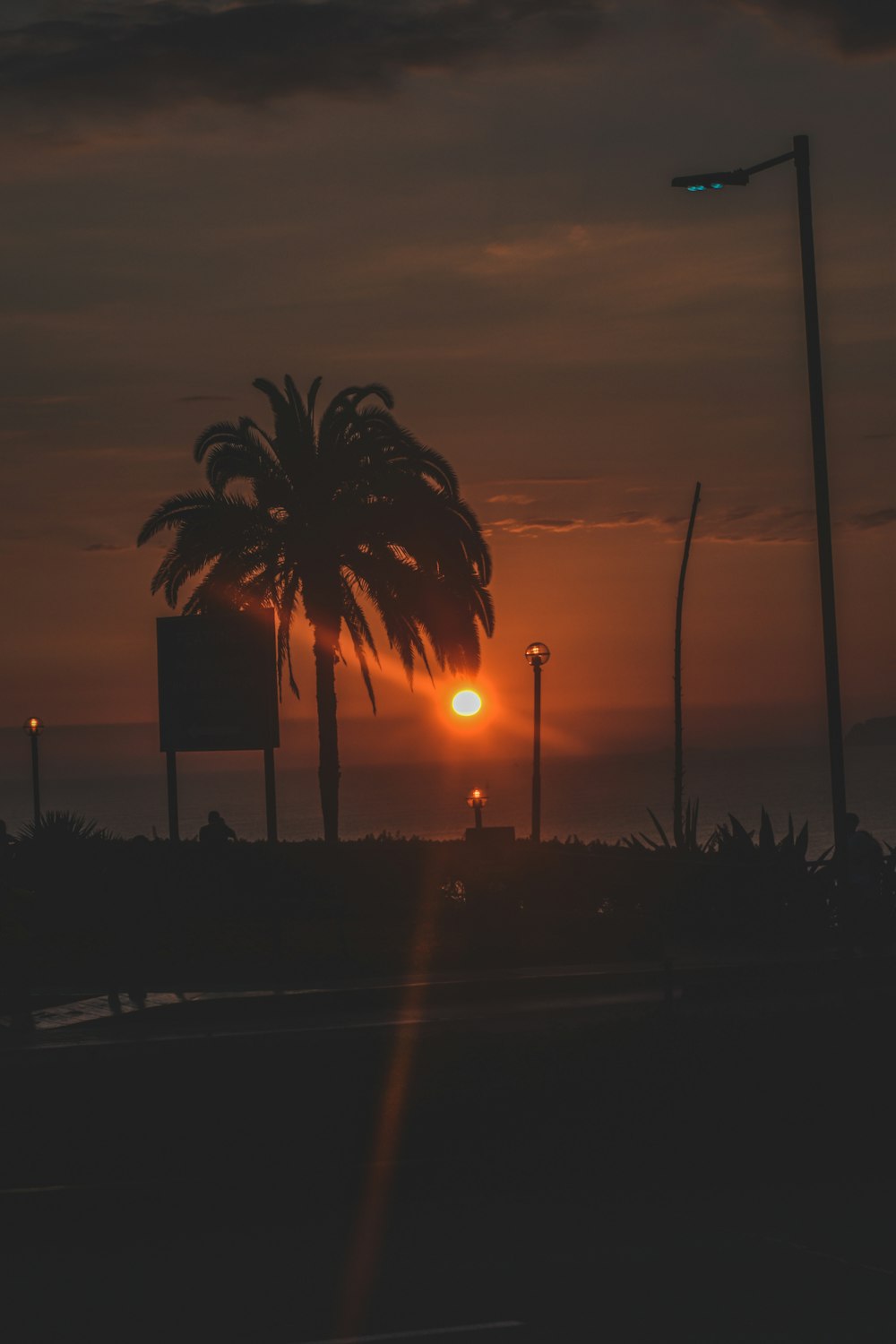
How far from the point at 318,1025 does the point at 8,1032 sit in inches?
111

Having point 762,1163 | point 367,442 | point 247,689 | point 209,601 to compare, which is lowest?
point 762,1163

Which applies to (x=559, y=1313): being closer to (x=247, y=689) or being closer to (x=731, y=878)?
(x=731, y=878)

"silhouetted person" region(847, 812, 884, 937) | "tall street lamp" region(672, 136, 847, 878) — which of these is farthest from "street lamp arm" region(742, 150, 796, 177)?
"silhouetted person" region(847, 812, 884, 937)

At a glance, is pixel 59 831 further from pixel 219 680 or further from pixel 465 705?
pixel 465 705

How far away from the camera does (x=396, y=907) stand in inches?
981

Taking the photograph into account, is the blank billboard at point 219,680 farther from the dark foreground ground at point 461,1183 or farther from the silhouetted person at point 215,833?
the dark foreground ground at point 461,1183

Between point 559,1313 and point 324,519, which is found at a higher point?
point 324,519

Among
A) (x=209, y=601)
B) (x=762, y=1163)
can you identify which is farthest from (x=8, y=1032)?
(x=209, y=601)

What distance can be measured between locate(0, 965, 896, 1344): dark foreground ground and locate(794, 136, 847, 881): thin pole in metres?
3.21

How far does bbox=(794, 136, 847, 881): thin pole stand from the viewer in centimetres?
1706

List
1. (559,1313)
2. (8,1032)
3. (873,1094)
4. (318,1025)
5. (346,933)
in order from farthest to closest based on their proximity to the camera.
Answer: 1. (346,933)
2. (318,1025)
3. (8,1032)
4. (873,1094)
5. (559,1313)

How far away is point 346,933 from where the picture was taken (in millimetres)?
23000

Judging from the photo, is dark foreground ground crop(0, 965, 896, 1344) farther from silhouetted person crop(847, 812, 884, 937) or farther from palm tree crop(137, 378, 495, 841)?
palm tree crop(137, 378, 495, 841)

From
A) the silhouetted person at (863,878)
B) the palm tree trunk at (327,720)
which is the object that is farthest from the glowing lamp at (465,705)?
the silhouetted person at (863,878)
